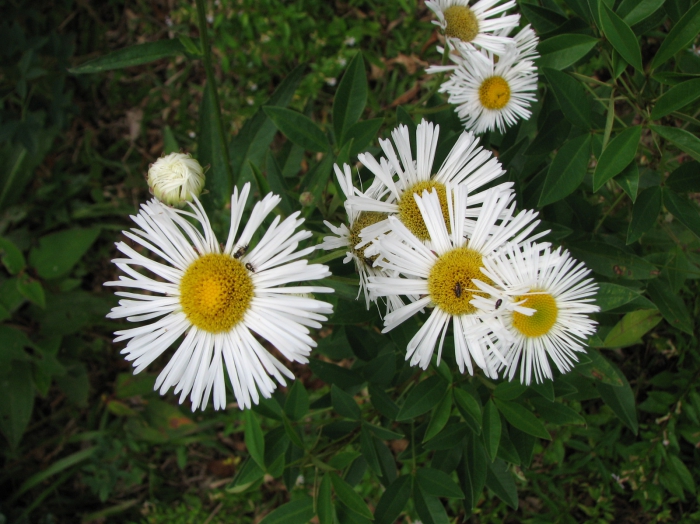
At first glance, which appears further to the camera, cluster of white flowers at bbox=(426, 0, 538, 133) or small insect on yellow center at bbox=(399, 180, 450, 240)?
cluster of white flowers at bbox=(426, 0, 538, 133)

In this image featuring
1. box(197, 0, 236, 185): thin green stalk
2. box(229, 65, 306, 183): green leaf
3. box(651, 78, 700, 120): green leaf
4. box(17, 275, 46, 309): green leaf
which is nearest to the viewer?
box(651, 78, 700, 120): green leaf

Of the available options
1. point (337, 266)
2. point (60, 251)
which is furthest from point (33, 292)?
point (337, 266)

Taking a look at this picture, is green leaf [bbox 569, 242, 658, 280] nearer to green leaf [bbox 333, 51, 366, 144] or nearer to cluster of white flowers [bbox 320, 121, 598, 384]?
cluster of white flowers [bbox 320, 121, 598, 384]

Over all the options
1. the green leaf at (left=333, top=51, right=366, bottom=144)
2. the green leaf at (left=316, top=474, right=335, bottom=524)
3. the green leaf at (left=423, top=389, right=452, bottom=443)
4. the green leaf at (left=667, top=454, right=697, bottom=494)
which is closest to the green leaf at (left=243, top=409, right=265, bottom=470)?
the green leaf at (left=316, top=474, right=335, bottom=524)

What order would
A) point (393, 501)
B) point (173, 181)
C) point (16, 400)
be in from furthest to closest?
point (16, 400) → point (393, 501) → point (173, 181)

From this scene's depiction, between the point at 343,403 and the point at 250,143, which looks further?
the point at 250,143

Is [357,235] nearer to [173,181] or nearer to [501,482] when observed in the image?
[173,181]

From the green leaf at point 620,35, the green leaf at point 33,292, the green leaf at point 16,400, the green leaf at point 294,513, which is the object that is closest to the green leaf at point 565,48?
the green leaf at point 620,35
